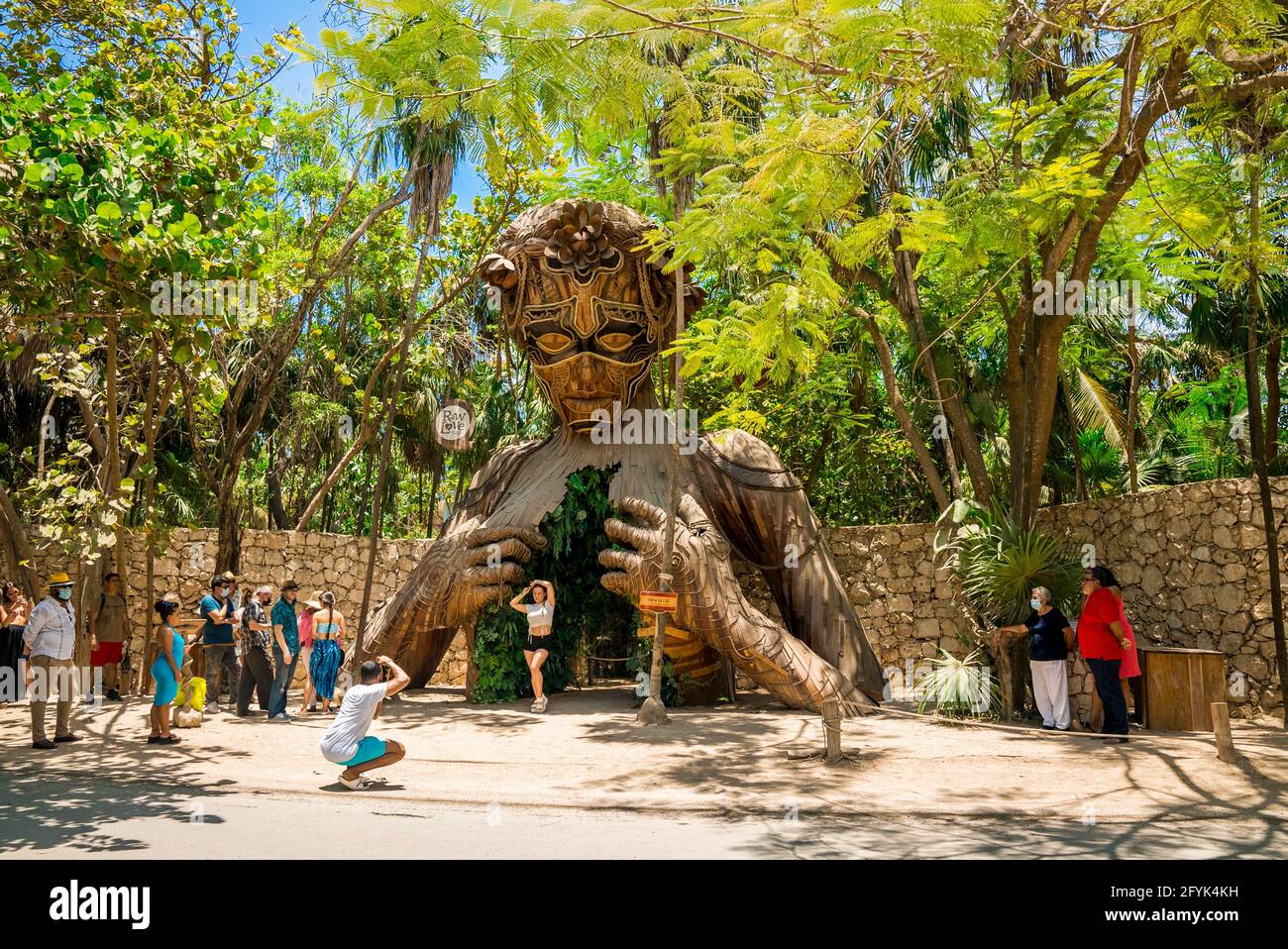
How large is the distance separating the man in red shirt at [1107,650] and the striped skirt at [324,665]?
266 inches

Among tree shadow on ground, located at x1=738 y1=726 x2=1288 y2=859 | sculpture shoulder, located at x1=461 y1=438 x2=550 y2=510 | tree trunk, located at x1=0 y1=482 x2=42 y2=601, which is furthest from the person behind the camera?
tree trunk, located at x1=0 y1=482 x2=42 y2=601

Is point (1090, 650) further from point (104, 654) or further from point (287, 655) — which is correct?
point (104, 654)

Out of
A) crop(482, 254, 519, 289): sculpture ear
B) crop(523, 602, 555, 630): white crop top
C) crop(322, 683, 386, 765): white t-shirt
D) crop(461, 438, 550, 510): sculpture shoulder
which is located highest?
crop(482, 254, 519, 289): sculpture ear

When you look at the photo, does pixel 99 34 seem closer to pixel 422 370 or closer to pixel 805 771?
pixel 422 370

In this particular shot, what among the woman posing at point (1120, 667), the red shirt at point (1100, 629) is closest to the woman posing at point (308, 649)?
the red shirt at point (1100, 629)

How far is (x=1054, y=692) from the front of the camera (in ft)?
27.0

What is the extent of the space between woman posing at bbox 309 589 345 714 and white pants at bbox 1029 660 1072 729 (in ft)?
20.8

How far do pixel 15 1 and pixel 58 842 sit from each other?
859 cm

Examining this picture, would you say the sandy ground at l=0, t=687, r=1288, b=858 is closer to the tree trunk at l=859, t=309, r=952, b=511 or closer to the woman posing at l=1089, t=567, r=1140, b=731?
the woman posing at l=1089, t=567, r=1140, b=731

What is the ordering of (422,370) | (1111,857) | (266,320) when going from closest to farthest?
(1111,857) < (266,320) < (422,370)

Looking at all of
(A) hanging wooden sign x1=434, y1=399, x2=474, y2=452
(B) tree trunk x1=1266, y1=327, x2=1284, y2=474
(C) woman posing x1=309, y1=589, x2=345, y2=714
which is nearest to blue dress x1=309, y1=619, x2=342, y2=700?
(C) woman posing x1=309, y1=589, x2=345, y2=714

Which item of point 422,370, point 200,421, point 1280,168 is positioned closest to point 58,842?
point 1280,168

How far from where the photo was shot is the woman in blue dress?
26.5ft

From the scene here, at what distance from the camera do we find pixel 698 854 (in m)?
4.96
